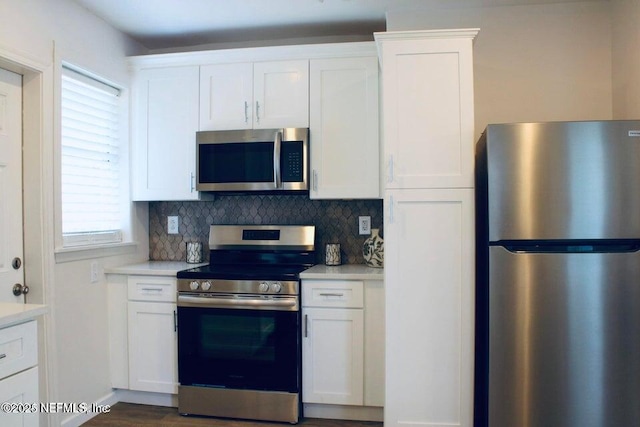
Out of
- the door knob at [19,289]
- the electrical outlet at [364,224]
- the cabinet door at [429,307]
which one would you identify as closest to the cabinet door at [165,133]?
the door knob at [19,289]

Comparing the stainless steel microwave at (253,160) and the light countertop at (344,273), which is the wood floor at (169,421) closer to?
the light countertop at (344,273)

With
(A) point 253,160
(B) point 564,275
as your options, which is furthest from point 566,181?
(A) point 253,160

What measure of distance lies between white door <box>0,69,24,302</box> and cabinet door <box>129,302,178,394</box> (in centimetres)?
69

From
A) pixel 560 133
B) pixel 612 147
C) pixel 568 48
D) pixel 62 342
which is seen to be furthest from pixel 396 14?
pixel 62 342

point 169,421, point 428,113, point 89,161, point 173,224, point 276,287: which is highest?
point 428,113

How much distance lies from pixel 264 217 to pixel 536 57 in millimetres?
2048

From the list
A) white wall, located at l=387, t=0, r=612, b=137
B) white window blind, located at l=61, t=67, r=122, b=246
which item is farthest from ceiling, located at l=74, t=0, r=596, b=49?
white window blind, located at l=61, t=67, r=122, b=246

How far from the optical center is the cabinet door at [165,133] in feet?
9.50

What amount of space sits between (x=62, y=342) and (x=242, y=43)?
229 cm

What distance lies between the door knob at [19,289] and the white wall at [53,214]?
40 mm

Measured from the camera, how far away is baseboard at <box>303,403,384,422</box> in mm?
2582

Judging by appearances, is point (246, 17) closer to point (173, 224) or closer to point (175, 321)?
point (173, 224)

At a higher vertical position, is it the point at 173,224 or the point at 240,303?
the point at 173,224

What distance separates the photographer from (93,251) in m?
2.63
